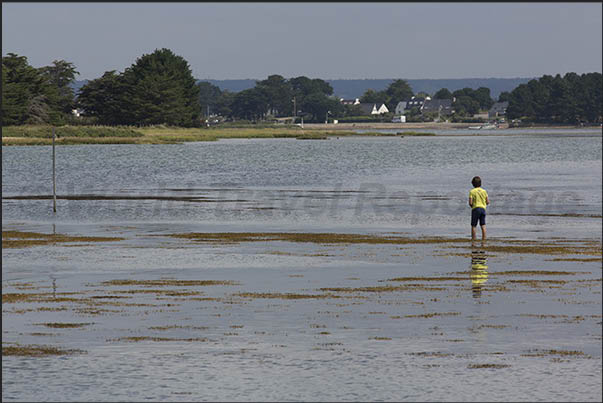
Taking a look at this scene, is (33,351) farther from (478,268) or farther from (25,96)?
(25,96)

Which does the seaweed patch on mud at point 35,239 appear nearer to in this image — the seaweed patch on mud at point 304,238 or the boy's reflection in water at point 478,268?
the seaweed patch on mud at point 304,238

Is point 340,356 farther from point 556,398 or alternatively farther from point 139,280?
point 139,280

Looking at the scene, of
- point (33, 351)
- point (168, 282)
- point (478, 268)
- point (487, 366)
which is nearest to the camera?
point (487, 366)

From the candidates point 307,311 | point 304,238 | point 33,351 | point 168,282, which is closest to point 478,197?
point 304,238

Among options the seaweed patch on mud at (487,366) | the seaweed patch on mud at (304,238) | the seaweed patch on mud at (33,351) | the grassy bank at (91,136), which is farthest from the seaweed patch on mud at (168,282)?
the grassy bank at (91,136)

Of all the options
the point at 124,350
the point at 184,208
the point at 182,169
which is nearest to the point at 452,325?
the point at 124,350

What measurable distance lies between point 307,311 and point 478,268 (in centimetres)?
809

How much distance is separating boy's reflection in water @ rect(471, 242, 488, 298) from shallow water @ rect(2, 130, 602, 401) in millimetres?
67

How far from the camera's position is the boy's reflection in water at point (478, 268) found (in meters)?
24.9

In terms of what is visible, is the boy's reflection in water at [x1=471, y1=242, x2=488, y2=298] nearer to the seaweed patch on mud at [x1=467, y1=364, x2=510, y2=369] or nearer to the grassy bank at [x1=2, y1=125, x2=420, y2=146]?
the seaweed patch on mud at [x1=467, y1=364, x2=510, y2=369]

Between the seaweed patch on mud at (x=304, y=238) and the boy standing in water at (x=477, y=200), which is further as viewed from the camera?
the seaweed patch on mud at (x=304, y=238)

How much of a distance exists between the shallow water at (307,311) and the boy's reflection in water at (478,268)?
0.07m

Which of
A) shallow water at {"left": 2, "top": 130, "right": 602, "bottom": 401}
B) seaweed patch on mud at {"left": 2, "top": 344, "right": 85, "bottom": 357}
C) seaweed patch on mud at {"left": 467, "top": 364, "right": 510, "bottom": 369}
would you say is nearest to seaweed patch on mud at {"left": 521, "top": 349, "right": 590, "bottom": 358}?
shallow water at {"left": 2, "top": 130, "right": 602, "bottom": 401}

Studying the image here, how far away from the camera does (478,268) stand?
2859 centimetres
